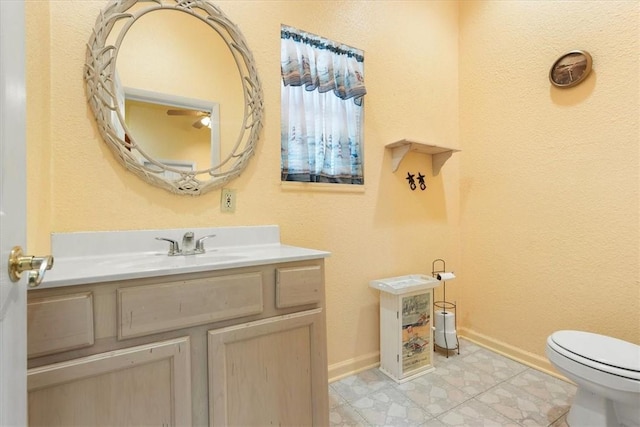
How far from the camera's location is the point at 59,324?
0.74 meters

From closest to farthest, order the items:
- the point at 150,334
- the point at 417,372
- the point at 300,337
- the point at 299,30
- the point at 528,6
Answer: the point at 150,334 → the point at 300,337 → the point at 299,30 → the point at 417,372 → the point at 528,6

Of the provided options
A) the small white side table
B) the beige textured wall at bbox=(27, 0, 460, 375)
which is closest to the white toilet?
the small white side table

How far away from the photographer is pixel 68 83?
1141mm

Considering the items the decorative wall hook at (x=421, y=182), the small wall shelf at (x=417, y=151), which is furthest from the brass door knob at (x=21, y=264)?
the decorative wall hook at (x=421, y=182)

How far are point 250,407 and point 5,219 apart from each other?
876mm

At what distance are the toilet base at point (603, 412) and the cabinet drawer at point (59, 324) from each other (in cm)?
191

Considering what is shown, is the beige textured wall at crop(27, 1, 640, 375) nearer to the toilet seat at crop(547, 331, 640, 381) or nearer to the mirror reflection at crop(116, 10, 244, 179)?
the mirror reflection at crop(116, 10, 244, 179)

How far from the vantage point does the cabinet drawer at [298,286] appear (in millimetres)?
1071

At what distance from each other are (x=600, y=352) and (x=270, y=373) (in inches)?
54.2

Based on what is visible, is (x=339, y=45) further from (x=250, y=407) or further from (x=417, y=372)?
(x=417, y=372)

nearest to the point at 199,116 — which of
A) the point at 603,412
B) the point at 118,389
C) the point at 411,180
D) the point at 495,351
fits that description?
the point at 118,389

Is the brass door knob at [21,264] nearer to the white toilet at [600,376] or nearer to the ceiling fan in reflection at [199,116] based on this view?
the ceiling fan in reflection at [199,116]

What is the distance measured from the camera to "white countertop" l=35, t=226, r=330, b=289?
0.83 metres

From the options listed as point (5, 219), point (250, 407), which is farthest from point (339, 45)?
point (250, 407)
